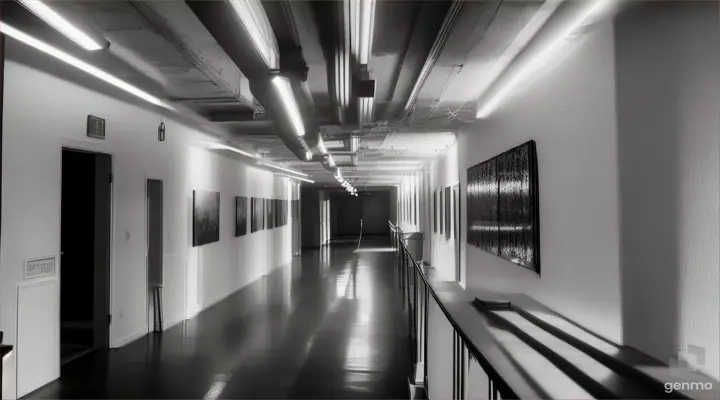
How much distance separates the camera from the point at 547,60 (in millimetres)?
2996

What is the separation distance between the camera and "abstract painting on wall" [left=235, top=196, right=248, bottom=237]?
8.34 m

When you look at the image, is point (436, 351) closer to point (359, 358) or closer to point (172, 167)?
point (359, 358)

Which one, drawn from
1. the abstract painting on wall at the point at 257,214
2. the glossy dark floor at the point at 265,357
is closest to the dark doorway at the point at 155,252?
the glossy dark floor at the point at 265,357

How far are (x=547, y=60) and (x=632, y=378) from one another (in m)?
2.12

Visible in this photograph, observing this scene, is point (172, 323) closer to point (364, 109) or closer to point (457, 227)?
point (364, 109)

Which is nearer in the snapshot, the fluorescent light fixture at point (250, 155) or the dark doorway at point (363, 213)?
the fluorescent light fixture at point (250, 155)

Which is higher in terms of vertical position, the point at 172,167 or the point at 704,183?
the point at 172,167

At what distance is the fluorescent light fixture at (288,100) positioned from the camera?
2.84 meters

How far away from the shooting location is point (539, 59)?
9.97ft

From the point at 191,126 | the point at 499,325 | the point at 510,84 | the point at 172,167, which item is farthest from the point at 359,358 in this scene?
the point at 191,126

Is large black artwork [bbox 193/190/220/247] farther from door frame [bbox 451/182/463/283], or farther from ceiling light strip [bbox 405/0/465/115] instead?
ceiling light strip [bbox 405/0/465/115]

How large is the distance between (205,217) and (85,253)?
202 cm

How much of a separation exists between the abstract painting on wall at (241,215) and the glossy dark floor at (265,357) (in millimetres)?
1594

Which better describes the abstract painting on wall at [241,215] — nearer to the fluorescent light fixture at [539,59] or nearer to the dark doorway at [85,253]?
the dark doorway at [85,253]
